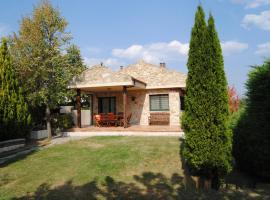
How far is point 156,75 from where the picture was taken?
67.5ft

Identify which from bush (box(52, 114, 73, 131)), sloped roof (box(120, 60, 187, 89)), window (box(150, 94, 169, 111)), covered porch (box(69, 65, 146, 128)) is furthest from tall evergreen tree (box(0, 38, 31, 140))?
window (box(150, 94, 169, 111))

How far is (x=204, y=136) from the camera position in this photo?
630cm

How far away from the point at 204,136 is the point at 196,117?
537mm

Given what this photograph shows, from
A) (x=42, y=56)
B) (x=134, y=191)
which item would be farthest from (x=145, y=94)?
(x=134, y=191)

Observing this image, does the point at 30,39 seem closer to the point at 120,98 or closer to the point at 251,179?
the point at 120,98

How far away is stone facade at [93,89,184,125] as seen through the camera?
19.6 meters

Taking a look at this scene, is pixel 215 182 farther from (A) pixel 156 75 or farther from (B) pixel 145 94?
(A) pixel 156 75

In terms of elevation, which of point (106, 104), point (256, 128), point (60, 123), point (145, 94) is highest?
point (145, 94)

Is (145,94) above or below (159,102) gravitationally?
above

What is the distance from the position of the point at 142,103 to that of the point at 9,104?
35.1 ft

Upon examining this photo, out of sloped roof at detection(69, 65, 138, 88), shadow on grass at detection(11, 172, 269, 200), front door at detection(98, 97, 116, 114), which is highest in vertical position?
sloped roof at detection(69, 65, 138, 88)

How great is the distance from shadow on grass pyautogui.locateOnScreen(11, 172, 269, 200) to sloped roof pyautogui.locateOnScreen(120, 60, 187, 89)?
12.8 meters

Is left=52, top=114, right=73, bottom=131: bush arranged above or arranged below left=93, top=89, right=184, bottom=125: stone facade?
below

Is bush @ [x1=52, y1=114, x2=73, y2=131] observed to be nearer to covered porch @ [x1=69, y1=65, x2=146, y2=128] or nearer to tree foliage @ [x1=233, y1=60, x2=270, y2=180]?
covered porch @ [x1=69, y1=65, x2=146, y2=128]
